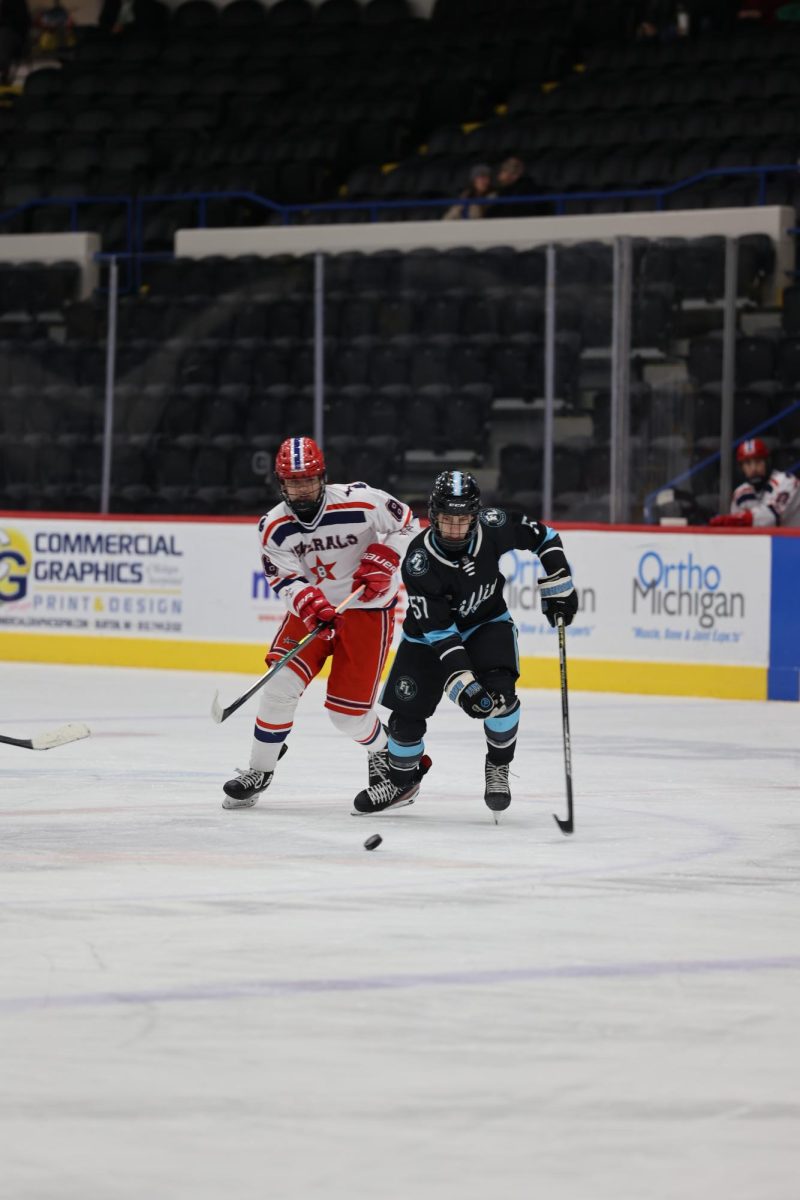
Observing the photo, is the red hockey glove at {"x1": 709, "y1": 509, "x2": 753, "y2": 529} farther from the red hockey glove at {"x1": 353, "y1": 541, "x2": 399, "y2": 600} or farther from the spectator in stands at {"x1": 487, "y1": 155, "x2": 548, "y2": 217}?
the spectator in stands at {"x1": 487, "y1": 155, "x2": 548, "y2": 217}

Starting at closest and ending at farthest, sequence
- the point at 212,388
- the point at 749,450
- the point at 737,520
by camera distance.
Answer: the point at 737,520, the point at 749,450, the point at 212,388

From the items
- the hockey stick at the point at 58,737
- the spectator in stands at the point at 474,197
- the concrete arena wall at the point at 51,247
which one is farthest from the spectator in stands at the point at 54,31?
the hockey stick at the point at 58,737

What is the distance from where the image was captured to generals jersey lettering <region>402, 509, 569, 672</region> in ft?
22.5

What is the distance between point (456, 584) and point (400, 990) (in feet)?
8.86

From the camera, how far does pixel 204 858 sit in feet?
20.3

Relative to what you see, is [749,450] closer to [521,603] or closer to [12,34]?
[521,603]

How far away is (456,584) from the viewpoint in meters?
6.88

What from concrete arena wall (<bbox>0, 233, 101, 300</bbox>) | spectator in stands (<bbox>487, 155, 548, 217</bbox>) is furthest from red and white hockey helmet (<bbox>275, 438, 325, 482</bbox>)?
concrete arena wall (<bbox>0, 233, 101, 300</bbox>)

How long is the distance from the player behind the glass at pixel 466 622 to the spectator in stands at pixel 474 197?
8751 mm

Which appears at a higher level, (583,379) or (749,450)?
(583,379)

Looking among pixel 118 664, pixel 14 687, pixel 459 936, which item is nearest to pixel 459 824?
pixel 459 936

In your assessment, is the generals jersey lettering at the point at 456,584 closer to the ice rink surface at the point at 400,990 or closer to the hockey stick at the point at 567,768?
the hockey stick at the point at 567,768

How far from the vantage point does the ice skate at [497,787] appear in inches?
272

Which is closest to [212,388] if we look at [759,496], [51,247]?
[759,496]
